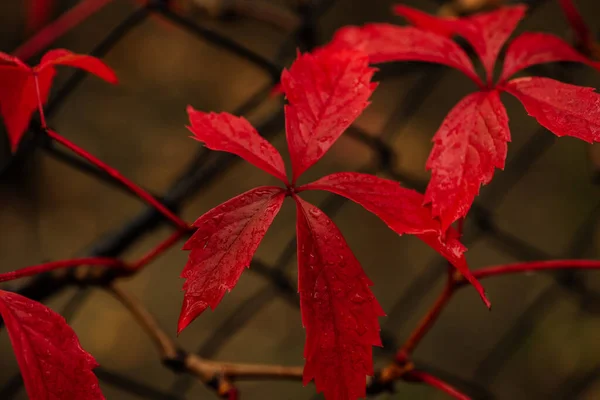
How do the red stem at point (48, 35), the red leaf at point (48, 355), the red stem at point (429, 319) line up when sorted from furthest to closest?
the red stem at point (48, 35) → the red stem at point (429, 319) → the red leaf at point (48, 355)

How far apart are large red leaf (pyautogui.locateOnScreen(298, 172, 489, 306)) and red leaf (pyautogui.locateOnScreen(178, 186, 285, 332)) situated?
43mm

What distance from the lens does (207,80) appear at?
1709mm

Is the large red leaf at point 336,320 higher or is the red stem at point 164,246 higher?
the large red leaf at point 336,320

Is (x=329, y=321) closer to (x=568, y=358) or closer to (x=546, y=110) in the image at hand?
(x=546, y=110)

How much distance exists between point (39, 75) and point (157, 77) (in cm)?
138

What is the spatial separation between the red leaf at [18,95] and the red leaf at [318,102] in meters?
0.18

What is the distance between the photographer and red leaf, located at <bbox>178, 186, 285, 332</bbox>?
298 millimetres

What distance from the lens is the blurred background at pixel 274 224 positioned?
1369mm

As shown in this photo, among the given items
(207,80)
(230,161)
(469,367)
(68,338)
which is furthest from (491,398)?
(207,80)

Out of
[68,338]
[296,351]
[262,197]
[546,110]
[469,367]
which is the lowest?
[296,351]

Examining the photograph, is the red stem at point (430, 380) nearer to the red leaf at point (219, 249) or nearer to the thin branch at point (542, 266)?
the thin branch at point (542, 266)

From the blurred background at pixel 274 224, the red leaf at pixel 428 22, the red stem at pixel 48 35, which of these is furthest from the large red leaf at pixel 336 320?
the blurred background at pixel 274 224

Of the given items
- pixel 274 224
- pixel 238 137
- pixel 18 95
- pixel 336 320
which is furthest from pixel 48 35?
pixel 274 224

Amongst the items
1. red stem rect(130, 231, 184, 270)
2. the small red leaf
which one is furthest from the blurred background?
the small red leaf
